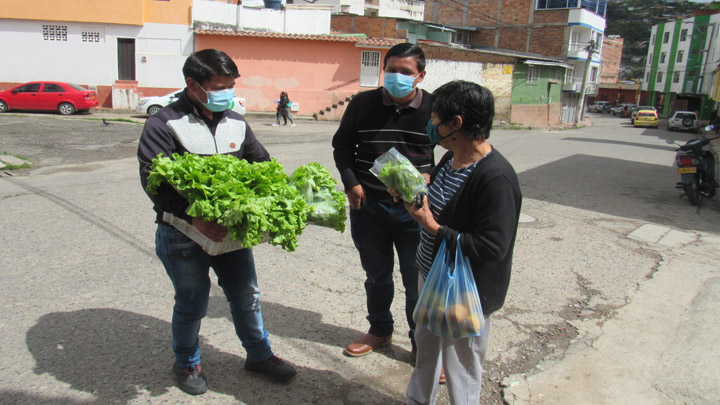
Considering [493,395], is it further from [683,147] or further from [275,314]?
[683,147]

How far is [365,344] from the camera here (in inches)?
136

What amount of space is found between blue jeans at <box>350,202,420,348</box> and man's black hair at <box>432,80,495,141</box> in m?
0.90

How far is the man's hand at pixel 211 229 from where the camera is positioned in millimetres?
2424

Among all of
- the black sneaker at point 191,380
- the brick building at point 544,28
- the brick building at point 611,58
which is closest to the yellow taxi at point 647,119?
the brick building at point 544,28

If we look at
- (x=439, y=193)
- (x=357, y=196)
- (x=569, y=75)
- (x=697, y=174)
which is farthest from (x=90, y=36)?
(x=569, y=75)

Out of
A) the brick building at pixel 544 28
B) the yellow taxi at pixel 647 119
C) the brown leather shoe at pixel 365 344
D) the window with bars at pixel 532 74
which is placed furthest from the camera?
the brick building at pixel 544 28

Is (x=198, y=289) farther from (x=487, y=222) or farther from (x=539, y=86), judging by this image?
(x=539, y=86)

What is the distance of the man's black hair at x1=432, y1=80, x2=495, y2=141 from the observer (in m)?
2.26

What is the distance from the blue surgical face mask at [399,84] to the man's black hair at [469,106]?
764mm

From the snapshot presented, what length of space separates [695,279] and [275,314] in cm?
431

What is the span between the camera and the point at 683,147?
9.53m

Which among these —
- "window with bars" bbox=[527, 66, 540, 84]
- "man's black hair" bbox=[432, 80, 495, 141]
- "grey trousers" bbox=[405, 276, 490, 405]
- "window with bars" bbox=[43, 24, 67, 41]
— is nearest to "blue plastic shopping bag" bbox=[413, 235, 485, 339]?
"grey trousers" bbox=[405, 276, 490, 405]

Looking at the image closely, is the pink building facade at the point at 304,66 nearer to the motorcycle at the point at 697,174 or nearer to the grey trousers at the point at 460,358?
the motorcycle at the point at 697,174

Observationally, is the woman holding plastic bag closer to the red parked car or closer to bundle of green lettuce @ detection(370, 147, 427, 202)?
bundle of green lettuce @ detection(370, 147, 427, 202)
